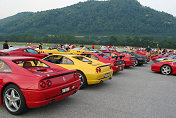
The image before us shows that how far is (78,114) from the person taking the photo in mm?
3941

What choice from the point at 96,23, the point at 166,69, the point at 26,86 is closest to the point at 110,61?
the point at 166,69

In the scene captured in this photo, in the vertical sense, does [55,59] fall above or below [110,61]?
above

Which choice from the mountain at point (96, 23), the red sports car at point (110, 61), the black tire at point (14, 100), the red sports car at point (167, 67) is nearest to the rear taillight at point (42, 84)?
the black tire at point (14, 100)

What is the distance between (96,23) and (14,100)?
183 meters

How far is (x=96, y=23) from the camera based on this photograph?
597ft

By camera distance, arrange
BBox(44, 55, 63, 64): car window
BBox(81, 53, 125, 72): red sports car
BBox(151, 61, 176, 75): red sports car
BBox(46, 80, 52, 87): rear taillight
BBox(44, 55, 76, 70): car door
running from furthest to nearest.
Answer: BBox(151, 61, 176, 75): red sports car → BBox(81, 53, 125, 72): red sports car → BBox(44, 55, 63, 64): car window → BBox(44, 55, 76, 70): car door → BBox(46, 80, 52, 87): rear taillight

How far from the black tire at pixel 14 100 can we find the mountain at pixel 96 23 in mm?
153841

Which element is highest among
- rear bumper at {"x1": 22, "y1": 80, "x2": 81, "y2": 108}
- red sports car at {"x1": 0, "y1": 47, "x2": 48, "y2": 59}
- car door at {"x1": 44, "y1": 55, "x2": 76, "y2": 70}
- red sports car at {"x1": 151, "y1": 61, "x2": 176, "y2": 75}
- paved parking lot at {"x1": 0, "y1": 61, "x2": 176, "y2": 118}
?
red sports car at {"x1": 0, "y1": 47, "x2": 48, "y2": 59}

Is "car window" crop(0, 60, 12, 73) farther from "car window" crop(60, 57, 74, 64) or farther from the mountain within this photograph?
the mountain

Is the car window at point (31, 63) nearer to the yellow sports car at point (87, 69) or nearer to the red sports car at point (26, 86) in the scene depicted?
the red sports car at point (26, 86)

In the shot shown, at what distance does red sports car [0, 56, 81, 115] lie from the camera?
140 inches

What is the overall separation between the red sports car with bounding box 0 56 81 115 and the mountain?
6041 inches

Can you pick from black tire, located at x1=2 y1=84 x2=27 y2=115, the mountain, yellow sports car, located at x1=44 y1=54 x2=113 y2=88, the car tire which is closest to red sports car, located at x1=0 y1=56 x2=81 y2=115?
black tire, located at x1=2 y1=84 x2=27 y2=115

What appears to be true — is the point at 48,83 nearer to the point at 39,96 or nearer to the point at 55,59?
the point at 39,96
